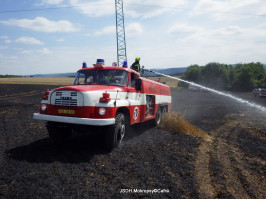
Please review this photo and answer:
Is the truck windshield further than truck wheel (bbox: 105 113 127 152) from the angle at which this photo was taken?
Yes

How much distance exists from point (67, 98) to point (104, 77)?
68.0 inches

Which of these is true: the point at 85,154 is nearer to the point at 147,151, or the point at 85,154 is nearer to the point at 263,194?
the point at 147,151

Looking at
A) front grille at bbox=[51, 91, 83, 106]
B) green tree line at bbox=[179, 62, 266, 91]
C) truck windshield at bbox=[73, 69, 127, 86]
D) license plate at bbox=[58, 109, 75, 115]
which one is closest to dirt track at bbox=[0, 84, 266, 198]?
license plate at bbox=[58, 109, 75, 115]

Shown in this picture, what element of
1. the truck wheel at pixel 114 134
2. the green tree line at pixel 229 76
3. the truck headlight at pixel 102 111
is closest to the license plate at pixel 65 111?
the truck headlight at pixel 102 111

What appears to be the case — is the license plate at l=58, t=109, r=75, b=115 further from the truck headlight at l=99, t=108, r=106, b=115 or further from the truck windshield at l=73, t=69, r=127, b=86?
the truck windshield at l=73, t=69, r=127, b=86

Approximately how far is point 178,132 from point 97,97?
4932mm

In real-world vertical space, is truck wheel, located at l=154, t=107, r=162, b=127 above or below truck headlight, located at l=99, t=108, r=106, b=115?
below

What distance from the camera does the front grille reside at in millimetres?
5703

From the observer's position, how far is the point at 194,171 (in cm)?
518

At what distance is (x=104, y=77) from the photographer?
7.19m

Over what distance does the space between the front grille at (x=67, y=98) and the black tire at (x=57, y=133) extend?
73 cm

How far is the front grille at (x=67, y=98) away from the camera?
5.70 meters

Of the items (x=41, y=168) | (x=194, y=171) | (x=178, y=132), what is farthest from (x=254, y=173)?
(x=41, y=168)

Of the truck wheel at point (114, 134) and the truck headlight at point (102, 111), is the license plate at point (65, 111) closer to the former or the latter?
the truck headlight at point (102, 111)
